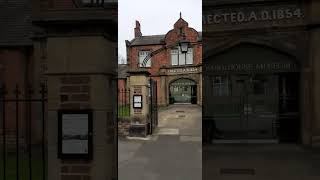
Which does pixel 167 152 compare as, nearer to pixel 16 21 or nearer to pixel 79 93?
pixel 16 21

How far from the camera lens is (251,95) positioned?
467cm

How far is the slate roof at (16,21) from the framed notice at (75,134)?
6048mm

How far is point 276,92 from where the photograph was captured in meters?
4.69

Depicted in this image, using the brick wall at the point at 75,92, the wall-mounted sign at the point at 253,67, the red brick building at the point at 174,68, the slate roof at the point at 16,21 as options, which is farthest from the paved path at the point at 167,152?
the slate roof at the point at 16,21

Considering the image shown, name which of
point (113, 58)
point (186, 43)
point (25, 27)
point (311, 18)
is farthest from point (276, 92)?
point (25, 27)

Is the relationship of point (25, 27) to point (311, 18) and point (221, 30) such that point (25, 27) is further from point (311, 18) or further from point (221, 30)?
point (311, 18)

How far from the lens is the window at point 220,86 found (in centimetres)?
450

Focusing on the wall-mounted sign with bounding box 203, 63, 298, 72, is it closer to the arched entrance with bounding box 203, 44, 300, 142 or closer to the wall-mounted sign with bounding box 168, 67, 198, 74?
the arched entrance with bounding box 203, 44, 300, 142

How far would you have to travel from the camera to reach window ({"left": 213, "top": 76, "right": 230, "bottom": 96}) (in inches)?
177

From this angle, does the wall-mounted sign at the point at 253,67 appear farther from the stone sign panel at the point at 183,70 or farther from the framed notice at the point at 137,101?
the stone sign panel at the point at 183,70

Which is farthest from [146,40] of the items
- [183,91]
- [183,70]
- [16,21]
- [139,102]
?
[16,21]

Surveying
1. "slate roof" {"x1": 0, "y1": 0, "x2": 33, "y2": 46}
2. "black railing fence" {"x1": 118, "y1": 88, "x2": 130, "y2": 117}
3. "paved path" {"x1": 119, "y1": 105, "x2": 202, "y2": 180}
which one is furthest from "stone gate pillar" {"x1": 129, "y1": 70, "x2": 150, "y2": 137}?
"slate roof" {"x1": 0, "y1": 0, "x2": 33, "y2": 46}

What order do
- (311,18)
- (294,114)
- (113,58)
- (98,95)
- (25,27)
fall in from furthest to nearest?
(25,27), (294,114), (311,18), (113,58), (98,95)

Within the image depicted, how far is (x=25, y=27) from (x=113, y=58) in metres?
6.15
